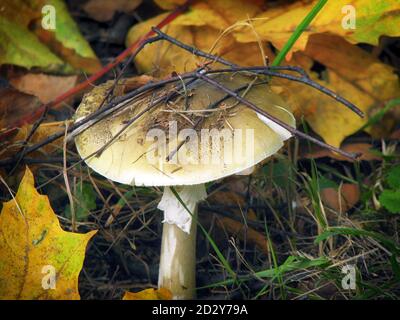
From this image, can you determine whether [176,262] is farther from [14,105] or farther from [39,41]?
[39,41]

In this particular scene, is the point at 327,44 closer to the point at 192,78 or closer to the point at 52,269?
the point at 192,78

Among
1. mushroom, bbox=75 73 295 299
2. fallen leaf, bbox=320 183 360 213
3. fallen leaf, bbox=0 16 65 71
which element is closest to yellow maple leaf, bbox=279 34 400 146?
fallen leaf, bbox=320 183 360 213

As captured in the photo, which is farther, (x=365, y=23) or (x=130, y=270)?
(x=130, y=270)

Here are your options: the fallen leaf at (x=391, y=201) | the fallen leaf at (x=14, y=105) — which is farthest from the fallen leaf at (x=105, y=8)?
the fallen leaf at (x=391, y=201)

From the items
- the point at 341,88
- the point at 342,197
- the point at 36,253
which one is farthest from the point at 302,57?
the point at 36,253

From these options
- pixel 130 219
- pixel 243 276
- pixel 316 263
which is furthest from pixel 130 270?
pixel 316 263

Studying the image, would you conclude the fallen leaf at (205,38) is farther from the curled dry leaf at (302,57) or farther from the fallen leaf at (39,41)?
the fallen leaf at (39,41)
